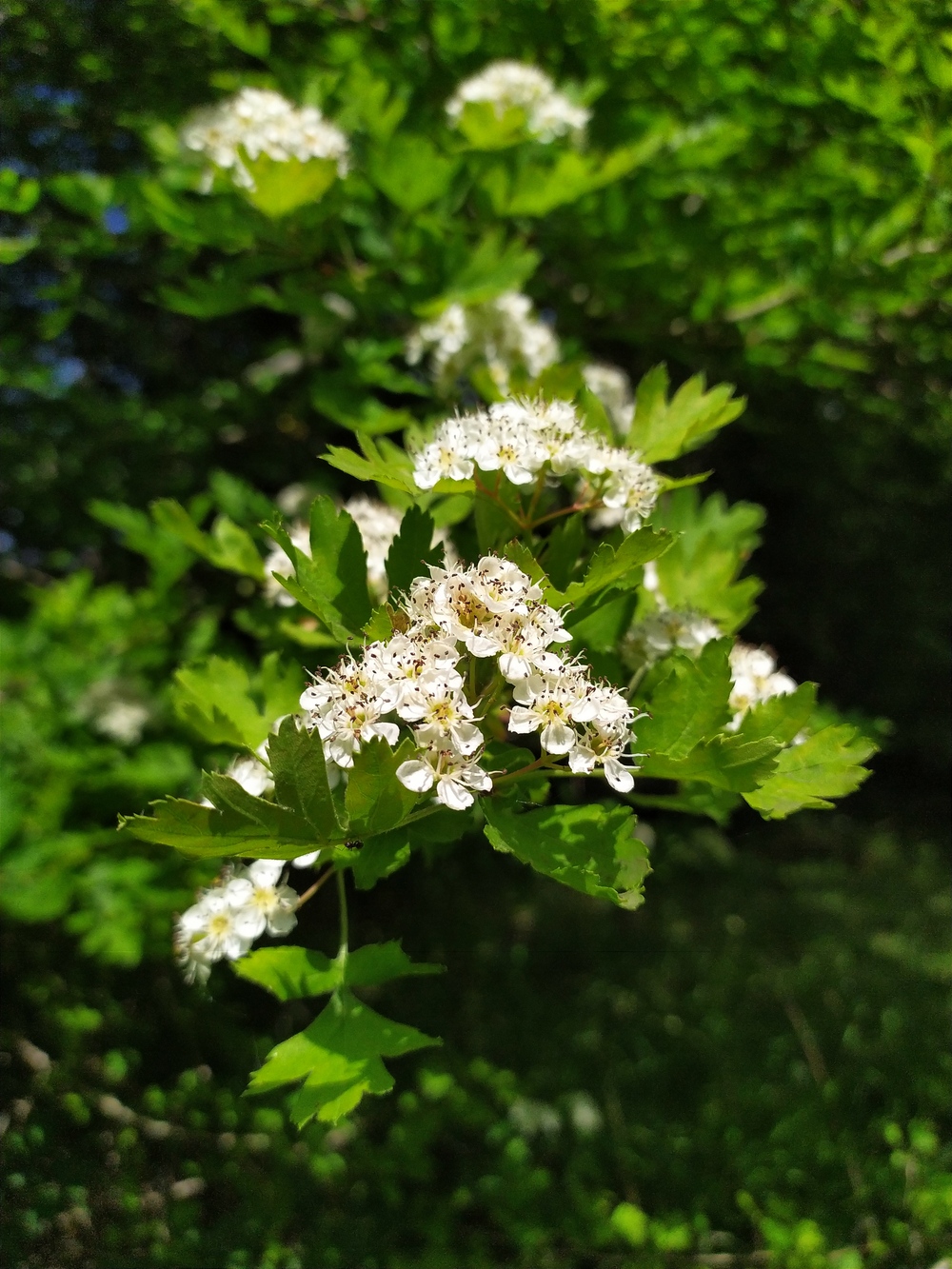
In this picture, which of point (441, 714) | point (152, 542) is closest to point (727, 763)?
point (441, 714)

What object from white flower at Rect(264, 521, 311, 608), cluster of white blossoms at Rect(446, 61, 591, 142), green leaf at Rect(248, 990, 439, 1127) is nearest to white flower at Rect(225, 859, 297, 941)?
green leaf at Rect(248, 990, 439, 1127)

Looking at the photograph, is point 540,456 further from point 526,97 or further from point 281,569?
point 526,97

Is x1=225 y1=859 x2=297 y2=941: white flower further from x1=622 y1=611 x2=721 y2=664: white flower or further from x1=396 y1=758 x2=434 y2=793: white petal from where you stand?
x1=622 y1=611 x2=721 y2=664: white flower

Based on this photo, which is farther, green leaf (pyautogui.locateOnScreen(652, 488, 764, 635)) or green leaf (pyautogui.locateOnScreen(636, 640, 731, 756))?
green leaf (pyautogui.locateOnScreen(652, 488, 764, 635))

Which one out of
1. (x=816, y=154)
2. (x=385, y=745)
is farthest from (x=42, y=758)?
(x=816, y=154)

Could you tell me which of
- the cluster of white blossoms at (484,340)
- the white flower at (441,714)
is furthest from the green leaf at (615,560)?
the cluster of white blossoms at (484,340)
